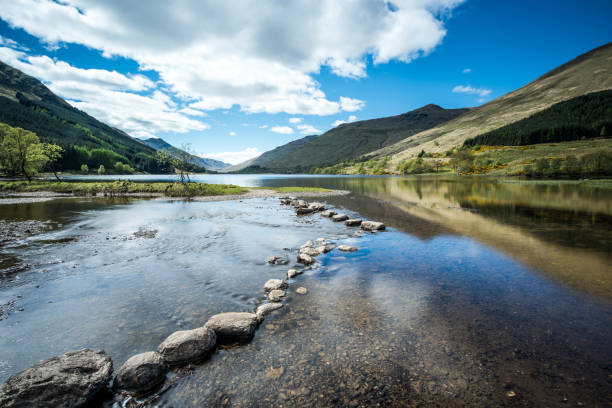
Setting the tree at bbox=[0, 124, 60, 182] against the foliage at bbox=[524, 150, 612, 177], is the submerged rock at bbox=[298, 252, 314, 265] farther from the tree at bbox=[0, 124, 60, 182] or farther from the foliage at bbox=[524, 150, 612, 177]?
the foliage at bbox=[524, 150, 612, 177]

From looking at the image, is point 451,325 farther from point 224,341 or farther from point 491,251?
point 491,251

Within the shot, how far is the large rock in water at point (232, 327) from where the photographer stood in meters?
8.53

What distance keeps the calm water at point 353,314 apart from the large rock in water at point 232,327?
0.44m

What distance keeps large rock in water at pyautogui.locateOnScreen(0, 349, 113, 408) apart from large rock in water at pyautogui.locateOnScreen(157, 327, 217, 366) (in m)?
1.37

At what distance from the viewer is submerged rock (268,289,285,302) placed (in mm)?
11320

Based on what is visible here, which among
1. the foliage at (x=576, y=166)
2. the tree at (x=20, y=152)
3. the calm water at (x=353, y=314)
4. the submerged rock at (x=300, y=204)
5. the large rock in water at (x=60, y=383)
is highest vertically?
the tree at (x=20, y=152)

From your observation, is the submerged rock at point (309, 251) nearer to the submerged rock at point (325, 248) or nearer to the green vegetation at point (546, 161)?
the submerged rock at point (325, 248)

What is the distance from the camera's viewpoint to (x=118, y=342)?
8.38m

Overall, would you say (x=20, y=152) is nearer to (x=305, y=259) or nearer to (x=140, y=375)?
(x=305, y=259)

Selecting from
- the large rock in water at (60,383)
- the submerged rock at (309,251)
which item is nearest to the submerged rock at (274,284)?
the submerged rock at (309,251)

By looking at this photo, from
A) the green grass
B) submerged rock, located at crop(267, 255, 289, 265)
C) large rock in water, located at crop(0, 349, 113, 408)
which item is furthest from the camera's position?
the green grass

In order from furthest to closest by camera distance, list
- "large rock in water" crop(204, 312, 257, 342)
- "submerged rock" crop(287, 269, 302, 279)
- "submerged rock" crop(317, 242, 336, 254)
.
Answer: "submerged rock" crop(317, 242, 336, 254)
"submerged rock" crop(287, 269, 302, 279)
"large rock in water" crop(204, 312, 257, 342)

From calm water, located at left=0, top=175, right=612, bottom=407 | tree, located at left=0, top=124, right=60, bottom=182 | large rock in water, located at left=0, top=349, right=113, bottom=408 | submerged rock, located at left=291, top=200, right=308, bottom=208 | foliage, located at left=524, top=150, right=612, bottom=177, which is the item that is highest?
tree, located at left=0, top=124, right=60, bottom=182

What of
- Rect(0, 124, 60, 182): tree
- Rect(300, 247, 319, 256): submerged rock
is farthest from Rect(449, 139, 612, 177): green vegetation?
Rect(0, 124, 60, 182): tree
